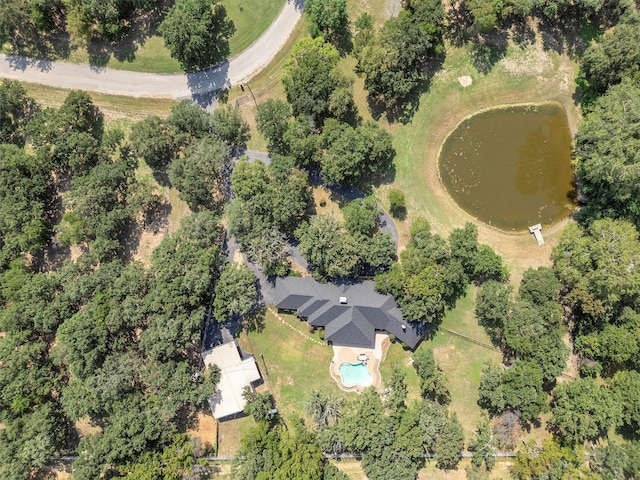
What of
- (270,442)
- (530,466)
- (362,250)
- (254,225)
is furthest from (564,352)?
(254,225)

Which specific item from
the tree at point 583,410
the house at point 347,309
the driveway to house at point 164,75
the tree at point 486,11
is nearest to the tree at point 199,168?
the driveway to house at point 164,75

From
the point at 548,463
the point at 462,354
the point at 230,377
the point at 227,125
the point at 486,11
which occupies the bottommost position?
the point at 548,463

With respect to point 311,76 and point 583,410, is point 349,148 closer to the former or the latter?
point 311,76

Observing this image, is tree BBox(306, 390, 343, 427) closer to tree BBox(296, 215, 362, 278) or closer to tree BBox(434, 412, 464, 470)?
tree BBox(434, 412, 464, 470)

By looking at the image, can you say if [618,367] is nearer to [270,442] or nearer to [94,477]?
[270,442]

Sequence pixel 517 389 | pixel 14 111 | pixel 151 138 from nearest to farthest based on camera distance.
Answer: pixel 517 389
pixel 151 138
pixel 14 111

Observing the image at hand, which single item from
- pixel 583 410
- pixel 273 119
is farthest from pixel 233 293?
pixel 583 410
